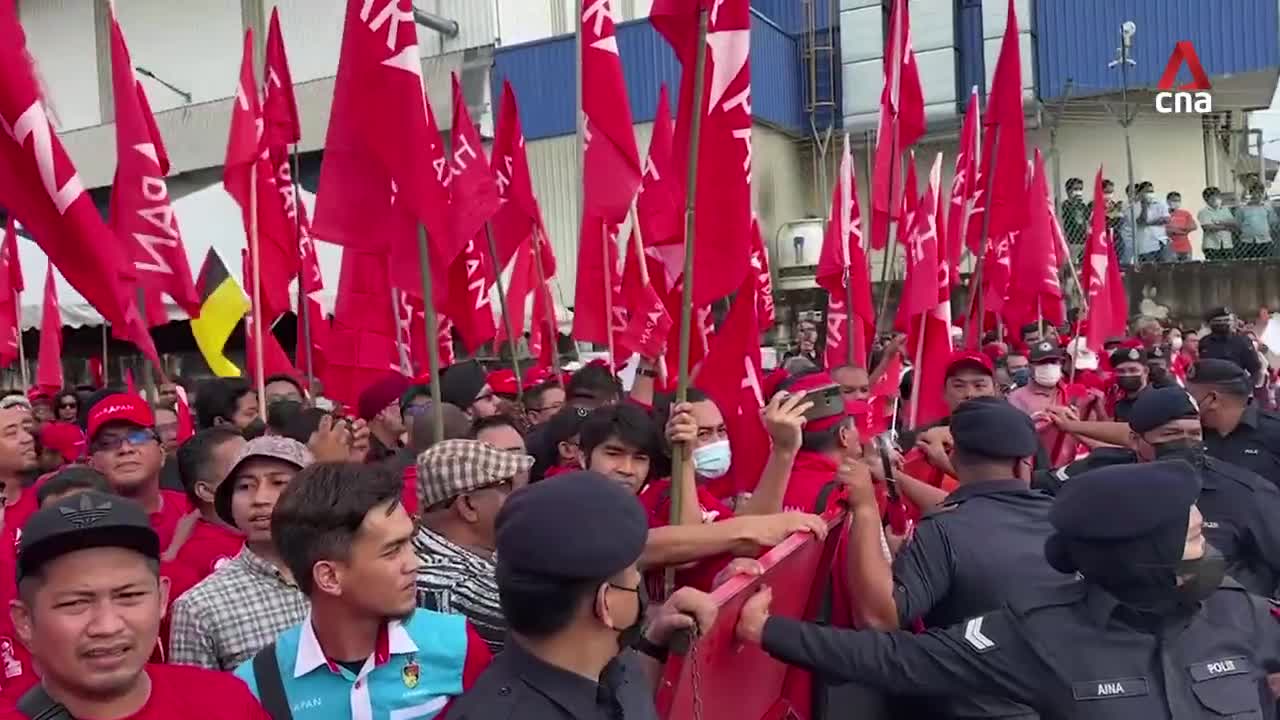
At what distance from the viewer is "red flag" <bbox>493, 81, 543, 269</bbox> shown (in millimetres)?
8211

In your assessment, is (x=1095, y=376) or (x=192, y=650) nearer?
(x=192, y=650)

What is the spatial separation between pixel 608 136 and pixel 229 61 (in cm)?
1942

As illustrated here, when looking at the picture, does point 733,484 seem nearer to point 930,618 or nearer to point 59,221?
point 930,618

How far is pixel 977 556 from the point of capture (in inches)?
130

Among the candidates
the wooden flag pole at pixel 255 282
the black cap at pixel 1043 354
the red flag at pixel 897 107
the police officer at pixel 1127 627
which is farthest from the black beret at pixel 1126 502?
the black cap at pixel 1043 354

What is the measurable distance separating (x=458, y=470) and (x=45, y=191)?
69.0 inches

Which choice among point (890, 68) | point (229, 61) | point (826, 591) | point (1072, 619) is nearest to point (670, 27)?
point (826, 591)

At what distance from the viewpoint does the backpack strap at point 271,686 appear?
2256 mm

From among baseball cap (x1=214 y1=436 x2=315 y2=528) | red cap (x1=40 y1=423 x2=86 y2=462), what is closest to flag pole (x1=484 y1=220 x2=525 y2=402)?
red cap (x1=40 y1=423 x2=86 y2=462)

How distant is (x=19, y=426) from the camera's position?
4.52 meters

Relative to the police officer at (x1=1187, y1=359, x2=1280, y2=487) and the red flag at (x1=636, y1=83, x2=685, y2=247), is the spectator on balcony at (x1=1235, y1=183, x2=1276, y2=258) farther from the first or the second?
the police officer at (x1=1187, y1=359, x2=1280, y2=487)

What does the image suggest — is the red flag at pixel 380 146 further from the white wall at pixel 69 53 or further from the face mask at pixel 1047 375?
the white wall at pixel 69 53

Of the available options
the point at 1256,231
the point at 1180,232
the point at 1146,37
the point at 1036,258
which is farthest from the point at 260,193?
the point at 1146,37

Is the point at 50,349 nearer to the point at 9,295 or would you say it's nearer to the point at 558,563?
the point at 9,295
